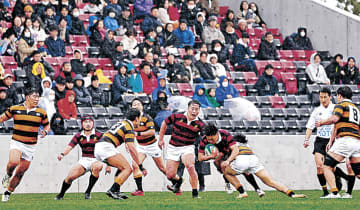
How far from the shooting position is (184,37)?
25094 mm

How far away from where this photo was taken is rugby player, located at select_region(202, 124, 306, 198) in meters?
14.2

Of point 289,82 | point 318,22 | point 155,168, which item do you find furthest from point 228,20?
point 155,168

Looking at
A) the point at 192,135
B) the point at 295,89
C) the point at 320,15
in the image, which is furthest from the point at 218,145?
the point at 320,15

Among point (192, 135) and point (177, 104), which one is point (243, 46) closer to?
point (177, 104)

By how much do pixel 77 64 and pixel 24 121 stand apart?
7108mm

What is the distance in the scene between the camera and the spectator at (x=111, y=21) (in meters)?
24.2

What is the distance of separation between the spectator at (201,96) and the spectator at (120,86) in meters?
1.73

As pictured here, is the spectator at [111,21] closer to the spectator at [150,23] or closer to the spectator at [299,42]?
the spectator at [150,23]

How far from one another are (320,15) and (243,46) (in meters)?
4.02

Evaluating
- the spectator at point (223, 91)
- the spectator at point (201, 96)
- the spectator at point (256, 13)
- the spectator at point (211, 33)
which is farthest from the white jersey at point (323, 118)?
the spectator at point (256, 13)

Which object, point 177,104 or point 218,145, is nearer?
point 218,145

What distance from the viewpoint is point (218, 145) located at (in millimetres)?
14531

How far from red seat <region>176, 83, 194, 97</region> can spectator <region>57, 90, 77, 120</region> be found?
356 centimetres

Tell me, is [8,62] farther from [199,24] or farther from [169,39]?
[199,24]
